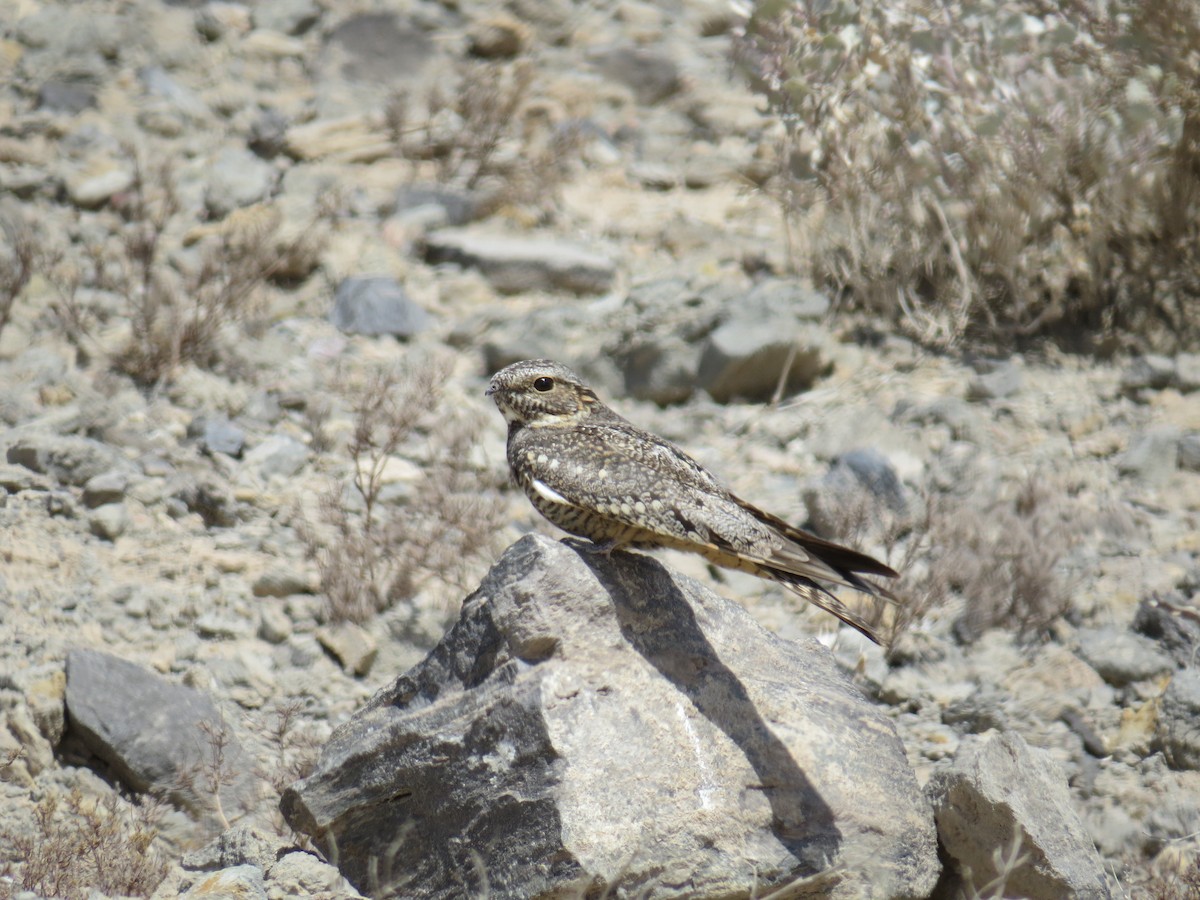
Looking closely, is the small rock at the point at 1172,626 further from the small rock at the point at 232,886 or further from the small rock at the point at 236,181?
the small rock at the point at 236,181

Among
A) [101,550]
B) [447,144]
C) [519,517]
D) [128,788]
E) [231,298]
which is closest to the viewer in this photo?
[128,788]

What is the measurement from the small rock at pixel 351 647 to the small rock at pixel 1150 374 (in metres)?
4.17

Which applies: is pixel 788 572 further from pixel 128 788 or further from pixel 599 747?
pixel 128 788

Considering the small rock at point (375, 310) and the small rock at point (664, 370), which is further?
the small rock at point (375, 310)

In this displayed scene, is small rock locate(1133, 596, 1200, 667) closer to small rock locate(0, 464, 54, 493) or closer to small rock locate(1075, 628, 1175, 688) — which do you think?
small rock locate(1075, 628, 1175, 688)

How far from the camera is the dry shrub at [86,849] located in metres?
3.79

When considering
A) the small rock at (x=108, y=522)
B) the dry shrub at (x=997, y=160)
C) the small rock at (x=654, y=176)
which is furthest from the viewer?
the small rock at (x=654, y=176)

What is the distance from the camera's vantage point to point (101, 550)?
524cm

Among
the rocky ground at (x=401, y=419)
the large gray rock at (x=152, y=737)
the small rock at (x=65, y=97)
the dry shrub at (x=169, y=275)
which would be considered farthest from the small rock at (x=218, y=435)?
the small rock at (x=65, y=97)

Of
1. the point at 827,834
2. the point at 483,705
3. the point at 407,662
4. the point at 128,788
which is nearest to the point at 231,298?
the point at 407,662

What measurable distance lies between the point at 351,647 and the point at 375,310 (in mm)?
2776

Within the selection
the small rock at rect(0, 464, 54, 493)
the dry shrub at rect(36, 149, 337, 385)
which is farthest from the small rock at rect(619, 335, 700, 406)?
the small rock at rect(0, 464, 54, 493)

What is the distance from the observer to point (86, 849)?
13.0 ft

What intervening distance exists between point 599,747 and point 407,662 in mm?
2008
